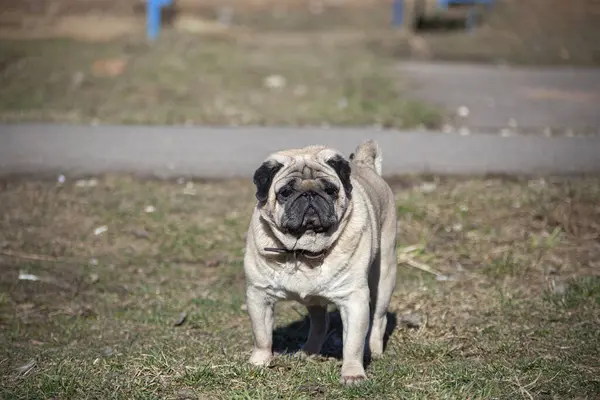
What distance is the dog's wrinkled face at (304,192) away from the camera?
521 cm

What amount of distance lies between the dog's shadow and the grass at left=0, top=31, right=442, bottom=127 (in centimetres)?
581

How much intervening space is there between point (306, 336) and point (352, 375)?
4.90ft

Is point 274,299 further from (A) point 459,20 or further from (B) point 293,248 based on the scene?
(A) point 459,20

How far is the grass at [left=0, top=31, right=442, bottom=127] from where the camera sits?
13.0 meters

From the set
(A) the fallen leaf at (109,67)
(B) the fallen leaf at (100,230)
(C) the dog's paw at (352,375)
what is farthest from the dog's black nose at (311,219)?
(A) the fallen leaf at (109,67)

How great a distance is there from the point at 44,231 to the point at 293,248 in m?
4.34

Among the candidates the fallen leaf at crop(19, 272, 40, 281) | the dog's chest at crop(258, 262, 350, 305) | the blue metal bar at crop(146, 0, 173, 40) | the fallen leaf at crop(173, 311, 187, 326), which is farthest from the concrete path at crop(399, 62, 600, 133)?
the dog's chest at crop(258, 262, 350, 305)

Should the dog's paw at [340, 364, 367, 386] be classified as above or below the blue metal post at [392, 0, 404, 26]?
above

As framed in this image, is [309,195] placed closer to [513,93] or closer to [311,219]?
[311,219]

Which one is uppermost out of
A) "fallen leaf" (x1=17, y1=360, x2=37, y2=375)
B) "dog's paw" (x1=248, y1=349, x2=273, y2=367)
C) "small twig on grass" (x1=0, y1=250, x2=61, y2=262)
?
"dog's paw" (x1=248, y1=349, x2=273, y2=367)

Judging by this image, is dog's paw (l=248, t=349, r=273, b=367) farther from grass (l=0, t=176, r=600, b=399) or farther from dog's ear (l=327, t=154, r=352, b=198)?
dog's ear (l=327, t=154, r=352, b=198)

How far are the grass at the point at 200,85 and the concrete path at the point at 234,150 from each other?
0.71m

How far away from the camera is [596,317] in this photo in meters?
6.72

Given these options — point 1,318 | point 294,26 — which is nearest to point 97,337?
point 1,318
